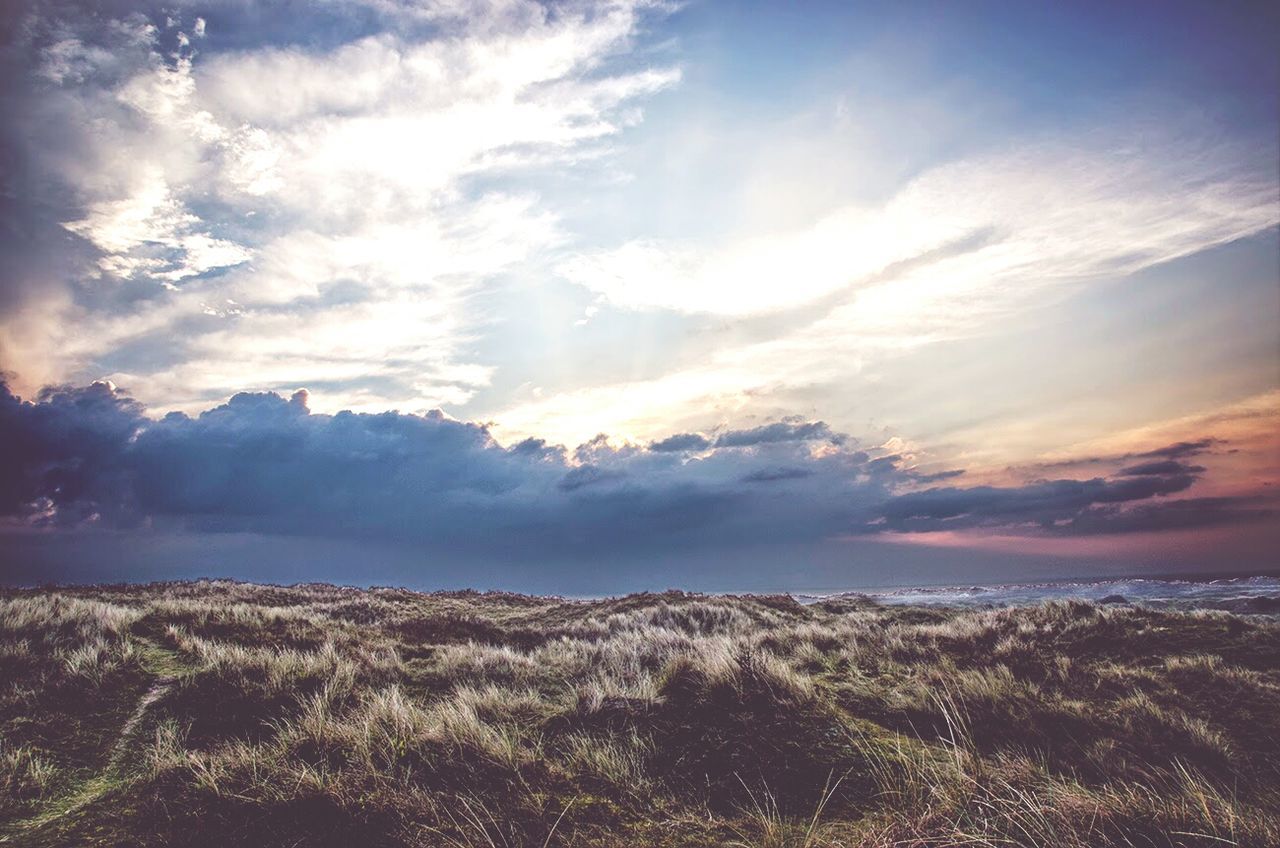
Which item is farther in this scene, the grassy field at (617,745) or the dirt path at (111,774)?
the dirt path at (111,774)

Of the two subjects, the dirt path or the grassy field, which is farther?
the dirt path

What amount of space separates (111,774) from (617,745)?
5.43 m

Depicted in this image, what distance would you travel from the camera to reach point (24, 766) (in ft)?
19.8

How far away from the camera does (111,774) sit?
628 centimetres

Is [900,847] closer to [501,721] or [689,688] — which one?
[689,688]

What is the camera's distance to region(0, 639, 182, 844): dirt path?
4961 millimetres

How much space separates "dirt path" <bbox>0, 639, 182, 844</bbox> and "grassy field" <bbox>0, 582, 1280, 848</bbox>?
0.03 m

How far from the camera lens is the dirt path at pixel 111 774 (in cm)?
496

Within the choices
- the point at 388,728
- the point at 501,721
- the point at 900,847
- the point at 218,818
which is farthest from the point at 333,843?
the point at 900,847

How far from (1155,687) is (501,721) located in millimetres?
10974

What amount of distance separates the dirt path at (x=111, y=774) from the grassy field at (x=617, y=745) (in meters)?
0.03

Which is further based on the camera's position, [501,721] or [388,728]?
[501,721]

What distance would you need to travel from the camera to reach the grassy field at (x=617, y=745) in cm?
436

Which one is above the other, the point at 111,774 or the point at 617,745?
the point at 111,774
